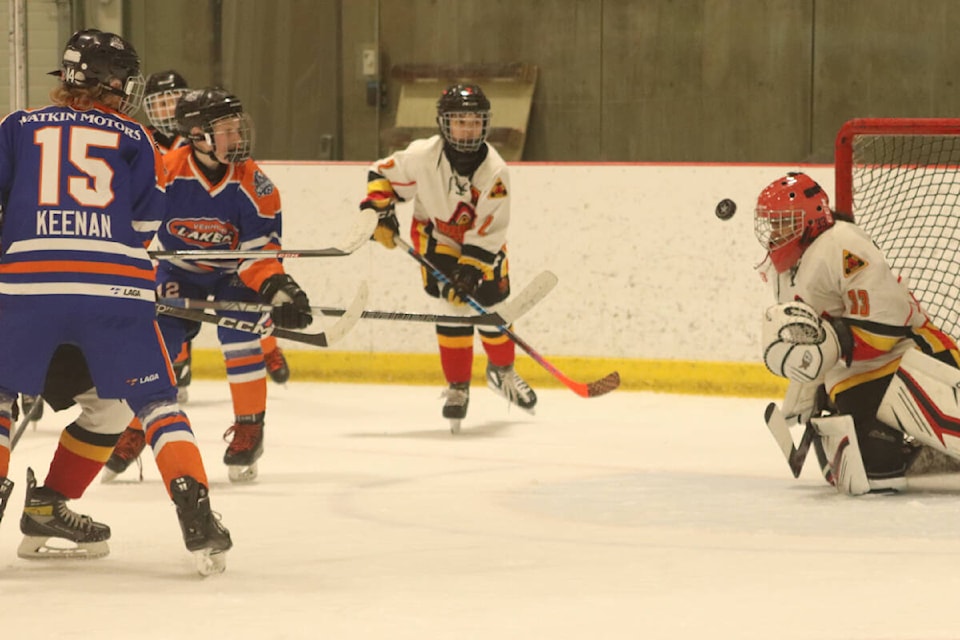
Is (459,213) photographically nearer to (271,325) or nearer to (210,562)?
(271,325)

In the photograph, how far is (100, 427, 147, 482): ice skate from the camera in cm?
386

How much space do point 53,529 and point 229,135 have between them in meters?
1.17

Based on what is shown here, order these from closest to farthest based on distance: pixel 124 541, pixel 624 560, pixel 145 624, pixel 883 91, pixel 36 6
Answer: pixel 145 624 < pixel 624 560 < pixel 124 541 < pixel 36 6 < pixel 883 91

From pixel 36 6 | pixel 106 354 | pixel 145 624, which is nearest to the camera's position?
pixel 145 624

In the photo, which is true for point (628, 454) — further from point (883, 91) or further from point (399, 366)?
point (883, 91)

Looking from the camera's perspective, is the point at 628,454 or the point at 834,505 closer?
the point at 834,505

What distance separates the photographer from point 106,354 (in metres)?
2.69

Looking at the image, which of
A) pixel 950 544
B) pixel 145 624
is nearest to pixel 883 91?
pixel 950 544

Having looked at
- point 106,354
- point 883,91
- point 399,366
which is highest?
point 883,91

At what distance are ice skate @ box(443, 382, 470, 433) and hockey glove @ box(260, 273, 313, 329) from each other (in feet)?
4.44

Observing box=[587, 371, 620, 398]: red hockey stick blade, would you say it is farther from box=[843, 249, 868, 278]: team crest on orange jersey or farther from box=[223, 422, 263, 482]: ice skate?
box=[843, 249, 868, 278]: team crest on orange jersey

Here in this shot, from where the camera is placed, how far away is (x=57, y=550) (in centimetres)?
301

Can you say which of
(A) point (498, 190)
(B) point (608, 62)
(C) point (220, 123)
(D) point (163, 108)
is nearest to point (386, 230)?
(A) point (498, 190)

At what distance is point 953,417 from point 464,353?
1813 mm
